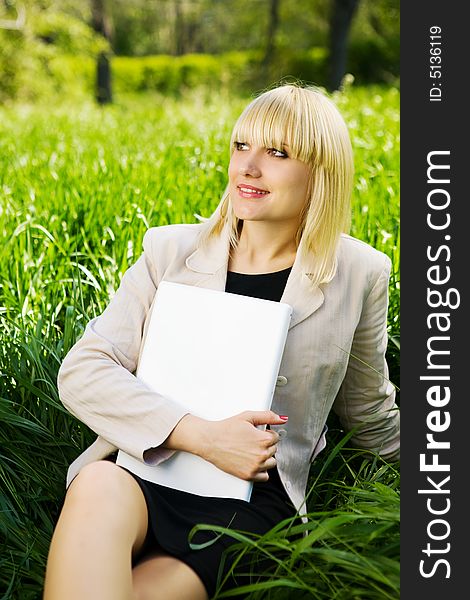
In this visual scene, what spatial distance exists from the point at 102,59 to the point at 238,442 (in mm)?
18568

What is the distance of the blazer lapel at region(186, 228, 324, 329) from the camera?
2.31 metres

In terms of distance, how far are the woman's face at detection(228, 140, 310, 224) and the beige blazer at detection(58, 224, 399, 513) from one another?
0.13 metres

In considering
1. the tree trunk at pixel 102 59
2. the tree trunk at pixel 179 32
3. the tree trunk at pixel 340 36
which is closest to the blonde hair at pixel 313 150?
the tree trunk at pixel 340 36

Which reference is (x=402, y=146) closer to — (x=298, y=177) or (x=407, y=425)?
(x=298, y=177)

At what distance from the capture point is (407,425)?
2.03 m

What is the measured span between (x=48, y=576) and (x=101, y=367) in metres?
0.53

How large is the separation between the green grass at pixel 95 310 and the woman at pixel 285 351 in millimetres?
120

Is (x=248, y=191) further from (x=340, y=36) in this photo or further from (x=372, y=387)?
(x=340, y=36)

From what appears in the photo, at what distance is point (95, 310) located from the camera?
3.33m

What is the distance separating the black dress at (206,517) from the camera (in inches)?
77.8

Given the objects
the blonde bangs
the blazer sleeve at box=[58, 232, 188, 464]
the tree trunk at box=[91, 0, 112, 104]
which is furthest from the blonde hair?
the tree trunk at box=[91, 0, 112, 104]

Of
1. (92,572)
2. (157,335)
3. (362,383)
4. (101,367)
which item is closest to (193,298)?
(157,335)

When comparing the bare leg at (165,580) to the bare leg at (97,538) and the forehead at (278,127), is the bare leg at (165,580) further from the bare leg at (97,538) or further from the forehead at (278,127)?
the forehead at (278,127)

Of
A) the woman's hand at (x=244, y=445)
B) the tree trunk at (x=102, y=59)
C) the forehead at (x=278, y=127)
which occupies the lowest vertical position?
the woman's hand at (x=244, y=445)
